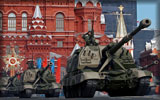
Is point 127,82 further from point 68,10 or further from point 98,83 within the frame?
point 68,10

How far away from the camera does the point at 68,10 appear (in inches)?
3268

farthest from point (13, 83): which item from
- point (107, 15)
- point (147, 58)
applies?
point (107, 15)

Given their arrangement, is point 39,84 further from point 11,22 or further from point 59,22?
point 11,22

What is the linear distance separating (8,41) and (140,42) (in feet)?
153

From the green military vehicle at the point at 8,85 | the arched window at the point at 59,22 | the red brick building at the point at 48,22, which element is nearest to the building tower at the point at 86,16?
the red brick building at the point at 48,22

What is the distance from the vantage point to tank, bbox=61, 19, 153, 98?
966 inches

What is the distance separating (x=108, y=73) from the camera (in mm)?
25156

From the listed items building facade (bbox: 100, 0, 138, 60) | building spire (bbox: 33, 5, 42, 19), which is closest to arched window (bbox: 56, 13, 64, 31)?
building spire (bbox: 33, 5, 42, 19)

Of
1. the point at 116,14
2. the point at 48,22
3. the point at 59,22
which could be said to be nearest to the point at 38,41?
the point at 48,22

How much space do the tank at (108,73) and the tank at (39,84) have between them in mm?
11507

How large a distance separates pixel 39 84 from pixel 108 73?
50.2 ft

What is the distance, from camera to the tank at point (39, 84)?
39306 mm

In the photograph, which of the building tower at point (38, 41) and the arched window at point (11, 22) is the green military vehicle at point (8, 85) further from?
the arched window at point (11, 22)

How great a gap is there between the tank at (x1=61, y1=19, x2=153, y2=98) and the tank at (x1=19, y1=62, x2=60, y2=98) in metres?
11.5
